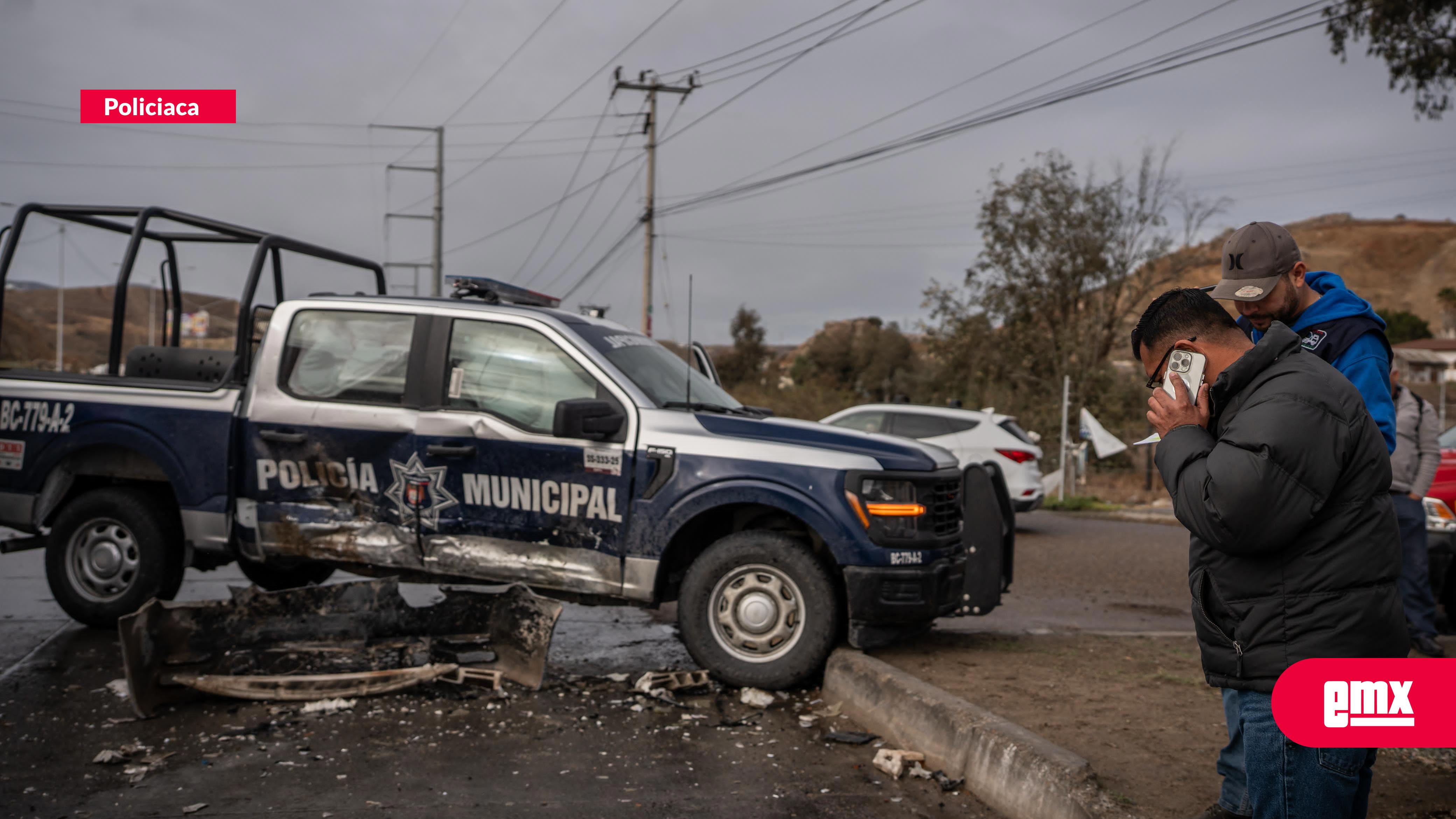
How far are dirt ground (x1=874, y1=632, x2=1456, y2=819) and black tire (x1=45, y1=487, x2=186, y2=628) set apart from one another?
431cm

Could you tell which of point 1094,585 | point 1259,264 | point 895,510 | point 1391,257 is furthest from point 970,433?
point 1391,257

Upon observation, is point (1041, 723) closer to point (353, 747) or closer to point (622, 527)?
point (622, 527)

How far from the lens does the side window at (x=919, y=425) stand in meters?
14.2

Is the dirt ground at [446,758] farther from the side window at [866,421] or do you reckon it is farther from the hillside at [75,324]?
the hillside at [75,324]

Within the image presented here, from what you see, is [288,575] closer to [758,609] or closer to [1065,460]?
[758,609]

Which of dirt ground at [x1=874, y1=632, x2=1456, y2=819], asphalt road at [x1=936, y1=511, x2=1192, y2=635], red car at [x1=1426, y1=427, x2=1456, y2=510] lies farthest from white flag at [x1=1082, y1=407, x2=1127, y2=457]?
dirt ground at [x1=874, y1=632, x2=1456, y2=819]

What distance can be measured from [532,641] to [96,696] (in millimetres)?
2105

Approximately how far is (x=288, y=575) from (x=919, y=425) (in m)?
8.88

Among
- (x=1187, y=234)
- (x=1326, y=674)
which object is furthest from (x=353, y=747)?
(x=1187, y=234)

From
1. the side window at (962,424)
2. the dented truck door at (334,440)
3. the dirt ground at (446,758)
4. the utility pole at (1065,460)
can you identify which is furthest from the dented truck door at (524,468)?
the utility pole at (1065,460)

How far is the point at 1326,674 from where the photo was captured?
2250mm

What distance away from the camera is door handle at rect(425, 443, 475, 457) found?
5.81 meters

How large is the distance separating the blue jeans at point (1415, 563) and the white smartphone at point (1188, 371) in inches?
197

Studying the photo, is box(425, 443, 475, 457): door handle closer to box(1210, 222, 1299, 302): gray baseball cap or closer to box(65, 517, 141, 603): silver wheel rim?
box(65, 517, 141, 603): silver wheel rim
